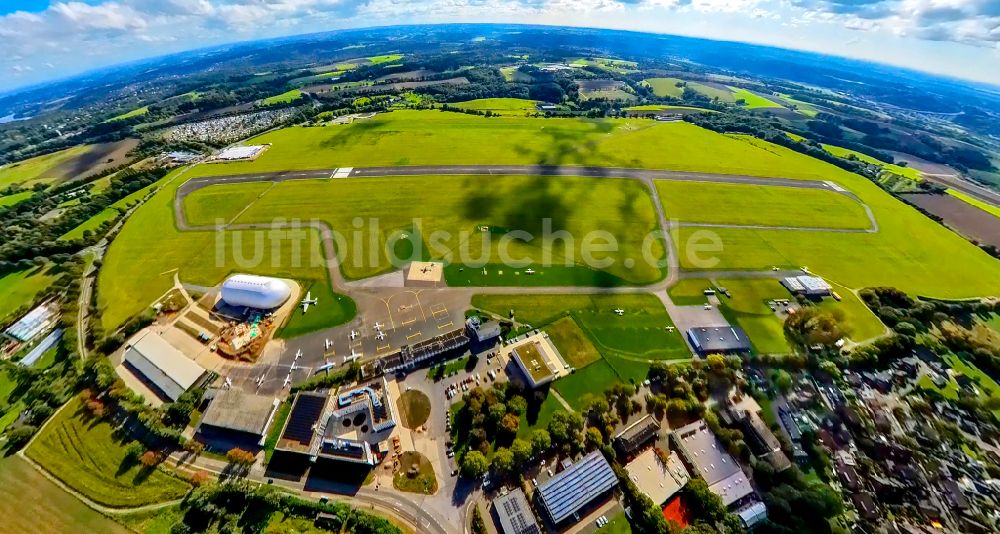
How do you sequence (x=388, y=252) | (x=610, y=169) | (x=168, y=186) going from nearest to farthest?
(x=388, y=252) → (x=168, y=186) → (x=610, y=169)

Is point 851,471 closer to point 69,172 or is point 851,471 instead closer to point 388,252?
point 388,252

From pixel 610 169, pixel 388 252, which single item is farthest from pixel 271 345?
pixel 610 169

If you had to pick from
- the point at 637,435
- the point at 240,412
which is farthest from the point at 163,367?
the point at 637,435

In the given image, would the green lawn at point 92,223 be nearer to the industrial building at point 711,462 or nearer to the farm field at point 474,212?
the farm field at point 474,212

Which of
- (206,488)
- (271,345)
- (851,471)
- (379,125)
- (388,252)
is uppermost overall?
(379,125)

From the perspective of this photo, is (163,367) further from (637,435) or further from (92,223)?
(92,223)

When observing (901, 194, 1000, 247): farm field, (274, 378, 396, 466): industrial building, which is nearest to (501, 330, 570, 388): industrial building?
(274, 378, 396, 466): industrial building
